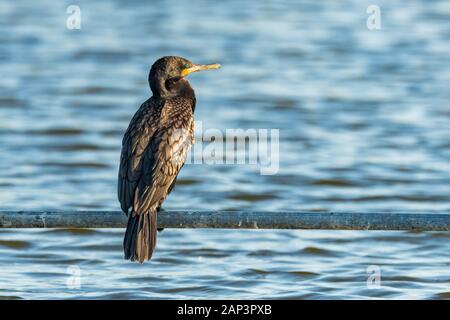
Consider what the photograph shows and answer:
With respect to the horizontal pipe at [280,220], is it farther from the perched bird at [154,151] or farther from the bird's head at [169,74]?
the bird's head at [169,74]

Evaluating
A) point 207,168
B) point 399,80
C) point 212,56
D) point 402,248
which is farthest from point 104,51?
point 402,248

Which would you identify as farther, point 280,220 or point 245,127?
point 245,127

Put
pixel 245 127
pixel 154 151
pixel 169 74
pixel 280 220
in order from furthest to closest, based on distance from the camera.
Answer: pixel 245 127 → pixel 169 74 → pixel 154 151 → pixel 280 220

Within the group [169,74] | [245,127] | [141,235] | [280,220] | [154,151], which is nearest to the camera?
[280,220]

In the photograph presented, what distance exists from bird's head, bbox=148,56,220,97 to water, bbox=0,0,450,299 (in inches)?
64.5

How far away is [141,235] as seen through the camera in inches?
267

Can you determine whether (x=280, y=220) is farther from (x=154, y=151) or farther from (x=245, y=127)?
(x=245, y=127)

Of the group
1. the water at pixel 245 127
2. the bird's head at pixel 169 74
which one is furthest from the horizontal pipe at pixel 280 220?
the water at pixel 245 127

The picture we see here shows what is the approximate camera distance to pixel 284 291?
8.82m

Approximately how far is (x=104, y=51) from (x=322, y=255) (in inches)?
440

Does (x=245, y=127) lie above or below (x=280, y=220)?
above

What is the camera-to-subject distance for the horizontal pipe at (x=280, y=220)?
19.9 feet

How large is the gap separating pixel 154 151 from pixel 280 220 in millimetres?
1404

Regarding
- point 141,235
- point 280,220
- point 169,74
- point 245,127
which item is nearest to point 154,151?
point 141,235
